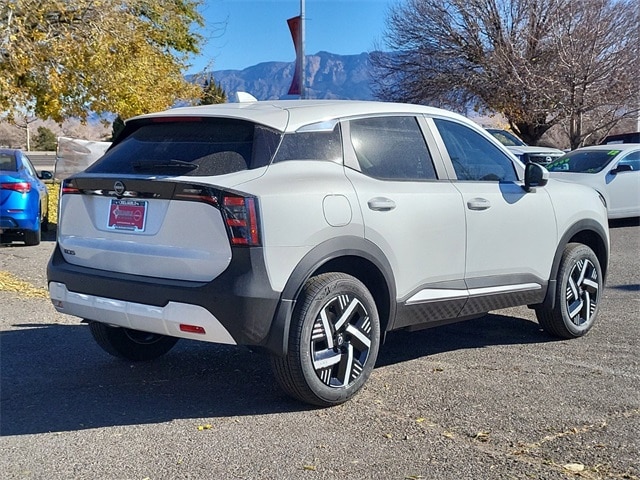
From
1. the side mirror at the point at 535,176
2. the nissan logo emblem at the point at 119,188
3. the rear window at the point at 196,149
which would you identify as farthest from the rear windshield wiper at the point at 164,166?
the side mirror at the point at 535,176

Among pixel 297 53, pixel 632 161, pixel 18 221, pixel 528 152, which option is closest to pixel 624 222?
pixel 632 161

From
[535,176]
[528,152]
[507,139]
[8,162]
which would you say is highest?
[507,139]

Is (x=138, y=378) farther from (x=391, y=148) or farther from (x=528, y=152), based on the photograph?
(x=528, y=152)

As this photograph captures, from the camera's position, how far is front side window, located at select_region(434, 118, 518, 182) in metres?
5.74

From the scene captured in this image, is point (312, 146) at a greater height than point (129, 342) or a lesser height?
greater

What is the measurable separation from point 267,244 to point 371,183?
38.0 inches

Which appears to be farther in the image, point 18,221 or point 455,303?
point 18,221

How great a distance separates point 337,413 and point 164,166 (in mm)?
1750

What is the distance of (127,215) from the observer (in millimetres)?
4676

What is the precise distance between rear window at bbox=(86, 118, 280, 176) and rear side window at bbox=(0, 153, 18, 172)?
7.93 metres

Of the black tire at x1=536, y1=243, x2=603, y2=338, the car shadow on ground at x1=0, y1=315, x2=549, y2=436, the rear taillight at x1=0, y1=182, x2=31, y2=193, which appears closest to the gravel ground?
the car shadow on ground at x1=0, y1=315, x2=549, y2=436

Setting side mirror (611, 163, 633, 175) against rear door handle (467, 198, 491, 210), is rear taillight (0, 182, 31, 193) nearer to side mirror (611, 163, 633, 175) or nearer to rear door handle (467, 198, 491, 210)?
rear door handle (467, 198, 491, 210)

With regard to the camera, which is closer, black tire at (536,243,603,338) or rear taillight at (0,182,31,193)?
black tire at (536,243,603,338)

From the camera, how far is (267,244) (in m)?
4.32
